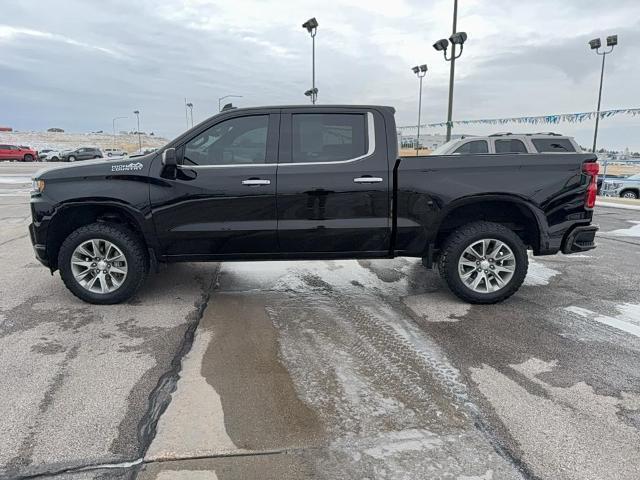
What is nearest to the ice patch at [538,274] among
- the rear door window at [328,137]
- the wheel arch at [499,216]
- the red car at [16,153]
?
the wheel arch at [499,216]

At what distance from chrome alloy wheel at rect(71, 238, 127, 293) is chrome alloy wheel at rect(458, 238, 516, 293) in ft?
11.4

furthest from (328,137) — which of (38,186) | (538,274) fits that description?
(538,274)

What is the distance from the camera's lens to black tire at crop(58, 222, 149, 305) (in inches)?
187

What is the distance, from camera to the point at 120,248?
188 inches

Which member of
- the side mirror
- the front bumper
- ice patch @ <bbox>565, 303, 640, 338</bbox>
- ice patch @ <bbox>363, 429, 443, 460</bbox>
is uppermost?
the side mirror

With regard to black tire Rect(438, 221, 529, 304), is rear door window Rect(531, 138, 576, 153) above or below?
above

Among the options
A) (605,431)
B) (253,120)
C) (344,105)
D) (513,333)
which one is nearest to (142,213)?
(253,120)

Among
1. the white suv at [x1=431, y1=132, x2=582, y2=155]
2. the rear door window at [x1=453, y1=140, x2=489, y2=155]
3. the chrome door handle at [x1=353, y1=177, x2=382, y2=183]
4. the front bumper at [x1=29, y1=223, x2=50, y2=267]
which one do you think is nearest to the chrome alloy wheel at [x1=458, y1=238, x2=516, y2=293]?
the chrome door handle at [x1=353, y1=177, x2=382, y2=183]

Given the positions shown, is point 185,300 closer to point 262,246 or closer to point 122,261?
point 122,261

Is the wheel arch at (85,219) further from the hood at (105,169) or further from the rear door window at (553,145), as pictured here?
the rear door window at (553,145)

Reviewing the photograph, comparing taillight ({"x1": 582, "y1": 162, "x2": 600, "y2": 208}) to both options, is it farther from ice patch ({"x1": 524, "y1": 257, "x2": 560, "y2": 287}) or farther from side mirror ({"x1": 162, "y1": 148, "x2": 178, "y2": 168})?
side mirror ({"x1": 162, "y1": 148, "x2": 178, "y2": 168})

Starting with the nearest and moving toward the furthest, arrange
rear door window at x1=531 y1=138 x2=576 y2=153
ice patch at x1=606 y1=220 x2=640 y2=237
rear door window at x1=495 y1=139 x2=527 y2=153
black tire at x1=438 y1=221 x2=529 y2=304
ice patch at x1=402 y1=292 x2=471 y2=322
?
ice patch at x1=402 y1=292 x2=471 y2=322
black tire at x1=438 y1=221 x2=529 y2=304
ice patch at x1=606 y1=220 x2=640 y2=237
rear door window at x1=531 y1=138 x2=576 y2=153
rear door window at x1=495 y1=139 x2=527 y2=153

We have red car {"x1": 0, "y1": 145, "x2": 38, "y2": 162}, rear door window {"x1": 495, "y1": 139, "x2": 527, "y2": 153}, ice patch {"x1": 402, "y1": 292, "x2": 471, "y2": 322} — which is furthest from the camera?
red car {"x1": 0, "y1": 145, "x2": 38, "y2": 162}

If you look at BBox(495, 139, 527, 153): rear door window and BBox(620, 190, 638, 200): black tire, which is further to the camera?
BBox(620, 190, 638, 200): black tire
